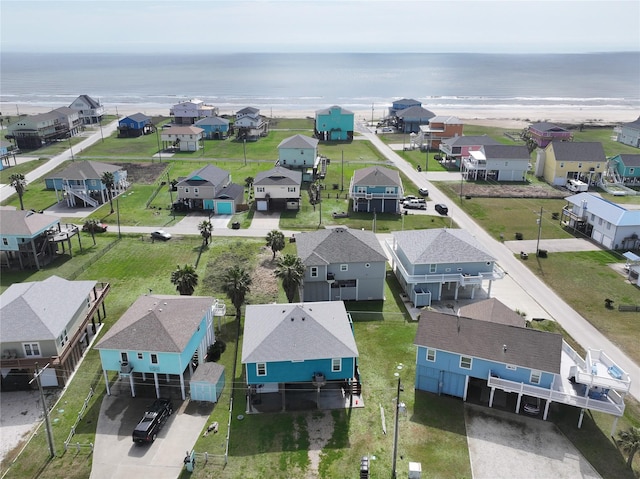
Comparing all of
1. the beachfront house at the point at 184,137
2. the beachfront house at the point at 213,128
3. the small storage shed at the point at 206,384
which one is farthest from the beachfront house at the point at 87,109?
the small storage shed at the point at 206,384

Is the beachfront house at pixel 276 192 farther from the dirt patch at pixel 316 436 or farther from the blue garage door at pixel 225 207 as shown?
the dirt patch at pixel 316 436

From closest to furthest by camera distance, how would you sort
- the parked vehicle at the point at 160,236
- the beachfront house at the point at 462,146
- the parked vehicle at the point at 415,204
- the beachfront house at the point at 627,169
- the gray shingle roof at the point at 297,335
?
the gray shingle roof at the point at 297,335 → the parked vehicle at the point at 160,236 → the parked vehicle at the point at 415,204 → the beachfront house at the point at 627,169 → the beachfront house at the point at 462,146

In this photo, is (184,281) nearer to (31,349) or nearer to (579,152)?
(31,349)

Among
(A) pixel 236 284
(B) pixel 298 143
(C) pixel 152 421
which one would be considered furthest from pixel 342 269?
(B) pixel 298 143

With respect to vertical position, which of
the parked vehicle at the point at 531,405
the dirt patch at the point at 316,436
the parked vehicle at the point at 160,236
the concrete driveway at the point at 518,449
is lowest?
the concrete driveway at the point at 518,449

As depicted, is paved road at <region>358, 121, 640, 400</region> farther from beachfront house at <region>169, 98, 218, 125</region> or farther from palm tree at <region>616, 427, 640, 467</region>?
beachfront house at <region>169, 98, 218, 125</region>

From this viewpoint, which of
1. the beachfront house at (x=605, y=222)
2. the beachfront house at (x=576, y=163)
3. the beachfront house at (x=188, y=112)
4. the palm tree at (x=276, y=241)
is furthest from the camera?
the beachfront house at (x=188, y=112)

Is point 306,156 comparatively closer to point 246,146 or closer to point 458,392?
point 246,146

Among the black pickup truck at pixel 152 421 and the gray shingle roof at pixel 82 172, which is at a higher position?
the gray shingle roof at pixel 82 172
